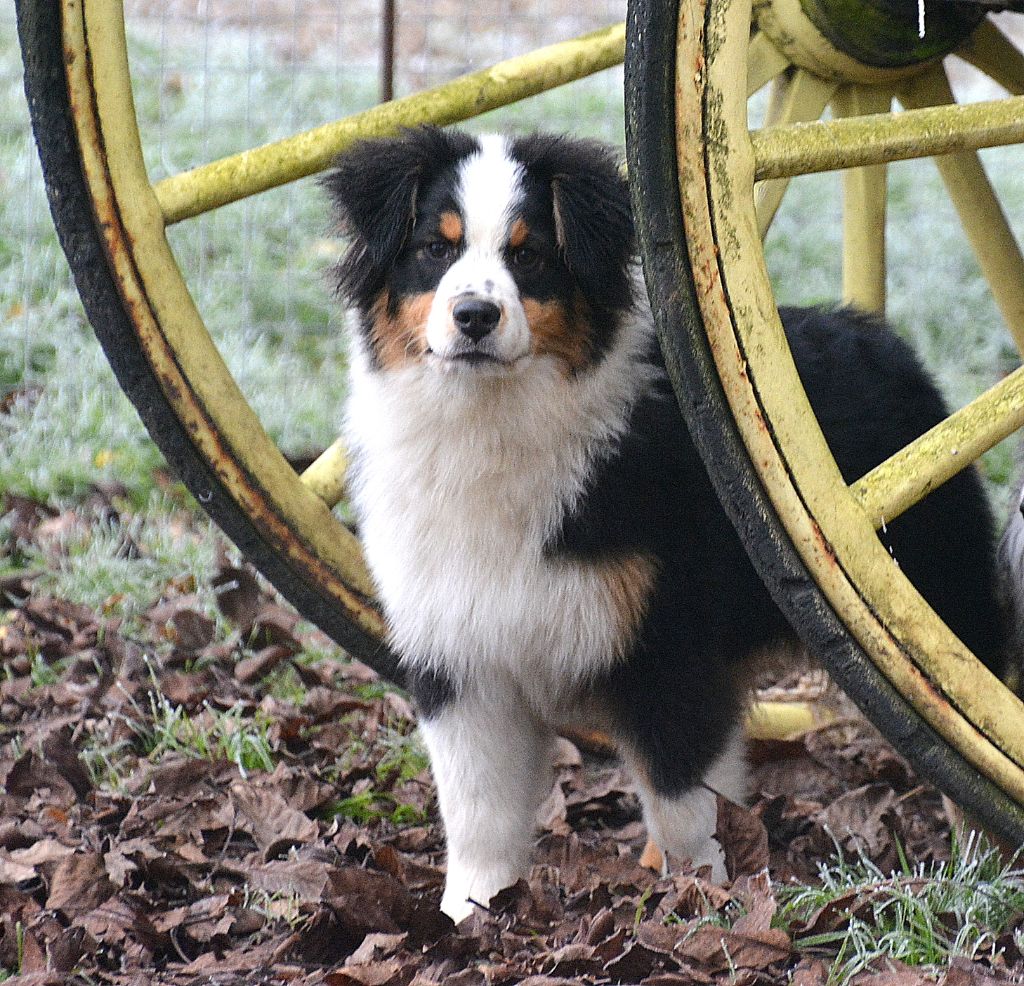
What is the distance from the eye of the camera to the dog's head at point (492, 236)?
2.81 metres

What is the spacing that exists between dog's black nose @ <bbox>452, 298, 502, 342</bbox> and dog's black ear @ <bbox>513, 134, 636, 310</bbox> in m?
0.26

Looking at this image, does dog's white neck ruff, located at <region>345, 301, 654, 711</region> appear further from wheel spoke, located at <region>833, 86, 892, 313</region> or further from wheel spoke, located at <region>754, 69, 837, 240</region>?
wheel spoke, located at <region>833, 86, 892, 313</region>

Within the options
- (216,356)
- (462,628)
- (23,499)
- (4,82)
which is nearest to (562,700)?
(462,628)

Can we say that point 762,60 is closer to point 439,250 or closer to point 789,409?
point 439,250

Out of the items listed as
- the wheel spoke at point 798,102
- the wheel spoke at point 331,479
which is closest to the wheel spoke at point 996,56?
the wheel spoke at point 798,102

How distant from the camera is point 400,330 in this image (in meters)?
2.96

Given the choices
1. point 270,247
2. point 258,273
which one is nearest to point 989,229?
point 258,273

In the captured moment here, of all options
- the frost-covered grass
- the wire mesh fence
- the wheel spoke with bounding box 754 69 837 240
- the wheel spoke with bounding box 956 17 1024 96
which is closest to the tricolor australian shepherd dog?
the wheel spoke with bounding box 754 69 837 240

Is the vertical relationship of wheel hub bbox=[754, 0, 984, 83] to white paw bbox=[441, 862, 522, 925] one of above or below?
above

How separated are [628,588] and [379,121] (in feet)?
3.78

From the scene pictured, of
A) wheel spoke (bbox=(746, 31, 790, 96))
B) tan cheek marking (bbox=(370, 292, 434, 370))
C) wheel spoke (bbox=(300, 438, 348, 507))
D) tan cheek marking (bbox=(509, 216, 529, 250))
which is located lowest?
wheel spoke (bbox=(300, 438, 348, 507))

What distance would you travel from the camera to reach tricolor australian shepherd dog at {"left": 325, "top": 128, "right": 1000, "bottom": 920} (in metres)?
2.82

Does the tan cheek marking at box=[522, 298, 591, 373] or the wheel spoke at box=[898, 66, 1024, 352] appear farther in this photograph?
the wheel spoke at box=[898, 66, 1024, 352]

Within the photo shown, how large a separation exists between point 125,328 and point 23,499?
2.19 metres
